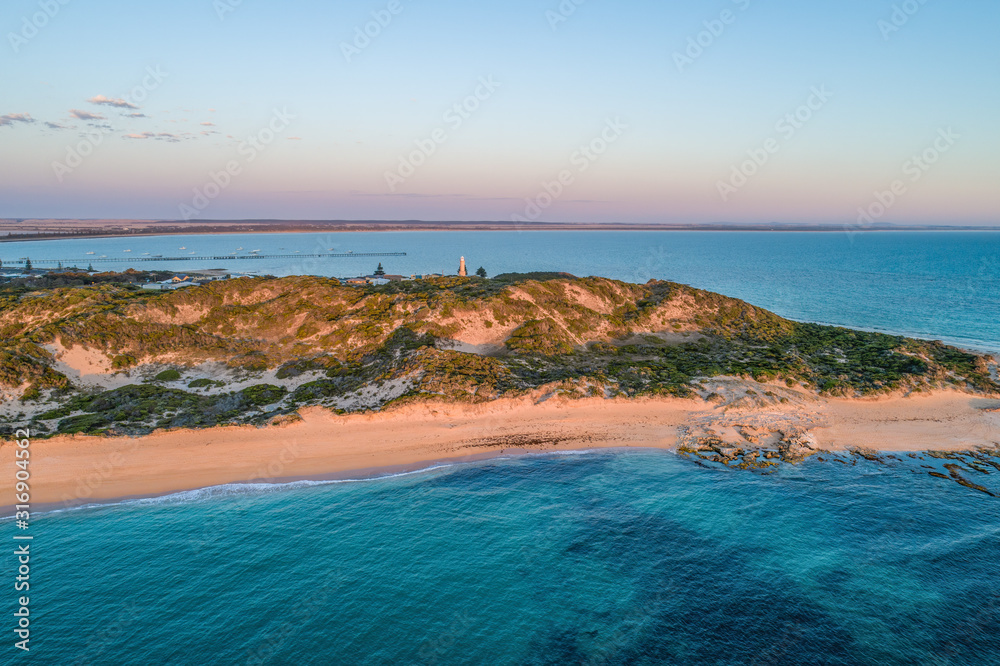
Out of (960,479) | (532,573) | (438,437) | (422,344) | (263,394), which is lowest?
(532,573)

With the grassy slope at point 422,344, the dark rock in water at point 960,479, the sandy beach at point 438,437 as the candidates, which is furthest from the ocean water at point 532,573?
the grassy slope at point 422,344

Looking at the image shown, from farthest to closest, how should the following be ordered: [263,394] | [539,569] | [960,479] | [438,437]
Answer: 1. [263,394]
2. [438,437]
3. [960,479]
4. [539,569]

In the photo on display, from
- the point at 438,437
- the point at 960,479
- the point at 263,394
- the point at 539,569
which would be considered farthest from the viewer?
the point at 263,394

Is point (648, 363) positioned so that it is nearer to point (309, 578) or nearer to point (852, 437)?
point (852, 437)

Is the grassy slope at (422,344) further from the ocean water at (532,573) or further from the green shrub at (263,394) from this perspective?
the ocean water at (532,573)

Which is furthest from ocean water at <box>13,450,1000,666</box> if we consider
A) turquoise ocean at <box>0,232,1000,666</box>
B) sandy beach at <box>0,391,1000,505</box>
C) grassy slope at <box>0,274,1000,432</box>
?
grassy slope at <box>0,274,1000,432</box>

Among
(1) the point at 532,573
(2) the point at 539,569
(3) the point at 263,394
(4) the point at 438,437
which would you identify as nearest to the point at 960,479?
(2) the point at 539,569

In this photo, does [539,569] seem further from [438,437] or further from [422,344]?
[422,344]
